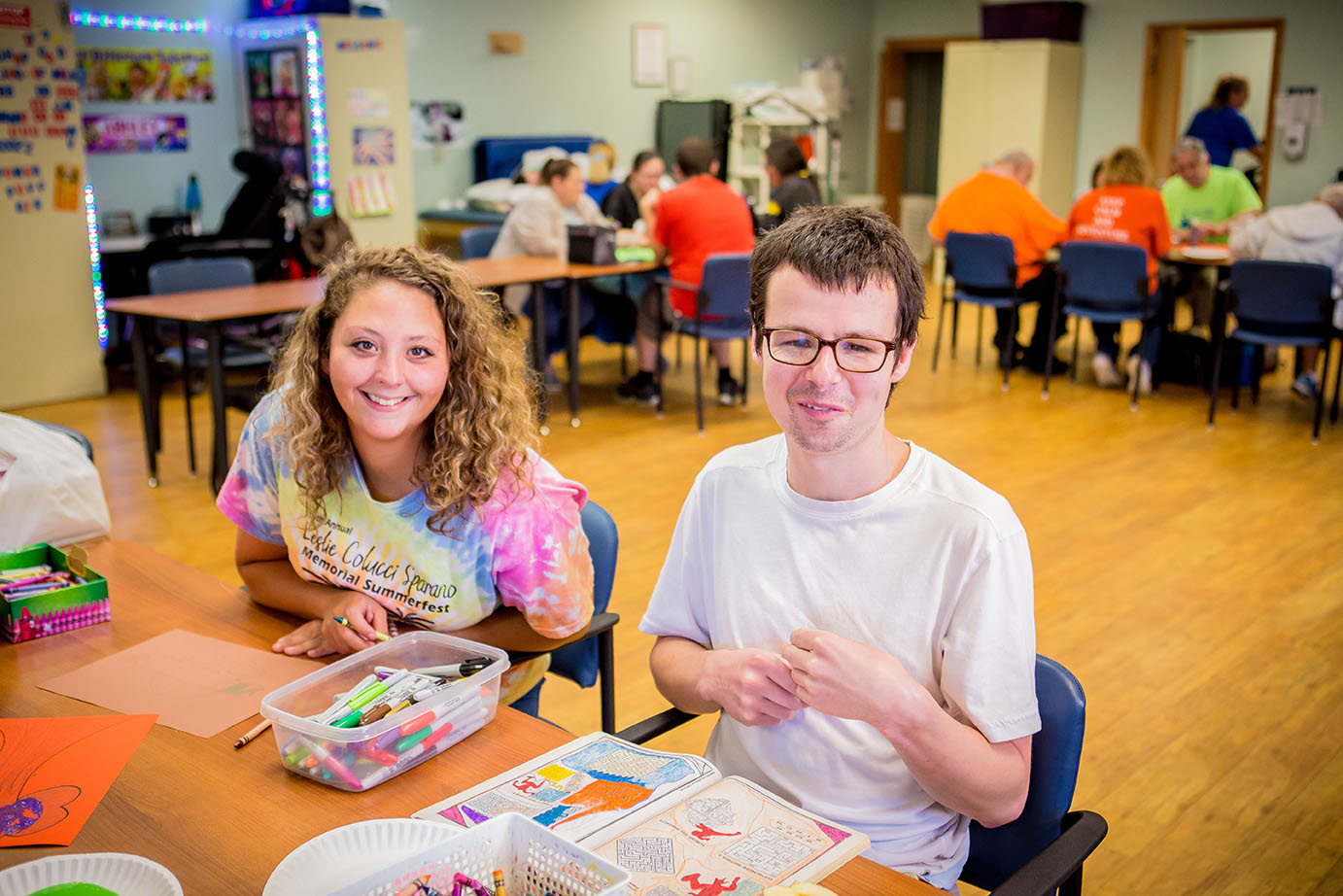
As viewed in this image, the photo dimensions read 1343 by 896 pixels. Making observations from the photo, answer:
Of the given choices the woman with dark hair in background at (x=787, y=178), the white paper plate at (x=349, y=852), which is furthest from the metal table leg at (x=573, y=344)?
the white paper plate at (x=349, y=852)

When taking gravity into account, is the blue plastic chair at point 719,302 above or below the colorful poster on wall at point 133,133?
below

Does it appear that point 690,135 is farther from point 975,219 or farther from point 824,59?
point 975,219

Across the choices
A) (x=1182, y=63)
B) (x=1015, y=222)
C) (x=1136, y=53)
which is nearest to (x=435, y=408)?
(x=1015, y=222)

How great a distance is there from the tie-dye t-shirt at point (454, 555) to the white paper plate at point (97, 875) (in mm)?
606

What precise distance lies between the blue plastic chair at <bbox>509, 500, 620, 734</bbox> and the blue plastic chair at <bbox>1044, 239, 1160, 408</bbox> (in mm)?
4579

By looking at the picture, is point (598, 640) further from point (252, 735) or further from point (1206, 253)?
point (1206, 253)

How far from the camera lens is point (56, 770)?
135 centimetres

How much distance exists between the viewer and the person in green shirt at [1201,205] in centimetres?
673

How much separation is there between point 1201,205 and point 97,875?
7.16 m

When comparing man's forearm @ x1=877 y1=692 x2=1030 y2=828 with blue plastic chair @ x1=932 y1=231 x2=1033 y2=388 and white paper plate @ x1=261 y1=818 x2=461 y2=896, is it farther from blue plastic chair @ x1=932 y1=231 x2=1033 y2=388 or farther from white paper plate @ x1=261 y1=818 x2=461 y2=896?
blue plastic chair @ x1=932 y1=231 x2=1033 y2=388

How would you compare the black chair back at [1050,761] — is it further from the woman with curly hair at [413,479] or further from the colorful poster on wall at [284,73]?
the colorful poster on wall at [284,73]

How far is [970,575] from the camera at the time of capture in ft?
4.31

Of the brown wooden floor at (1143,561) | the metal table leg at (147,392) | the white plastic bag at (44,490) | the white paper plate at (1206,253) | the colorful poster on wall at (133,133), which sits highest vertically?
the colorful poster on wall at (133,133)

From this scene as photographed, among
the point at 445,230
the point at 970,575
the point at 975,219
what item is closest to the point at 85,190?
the point at 445,230
